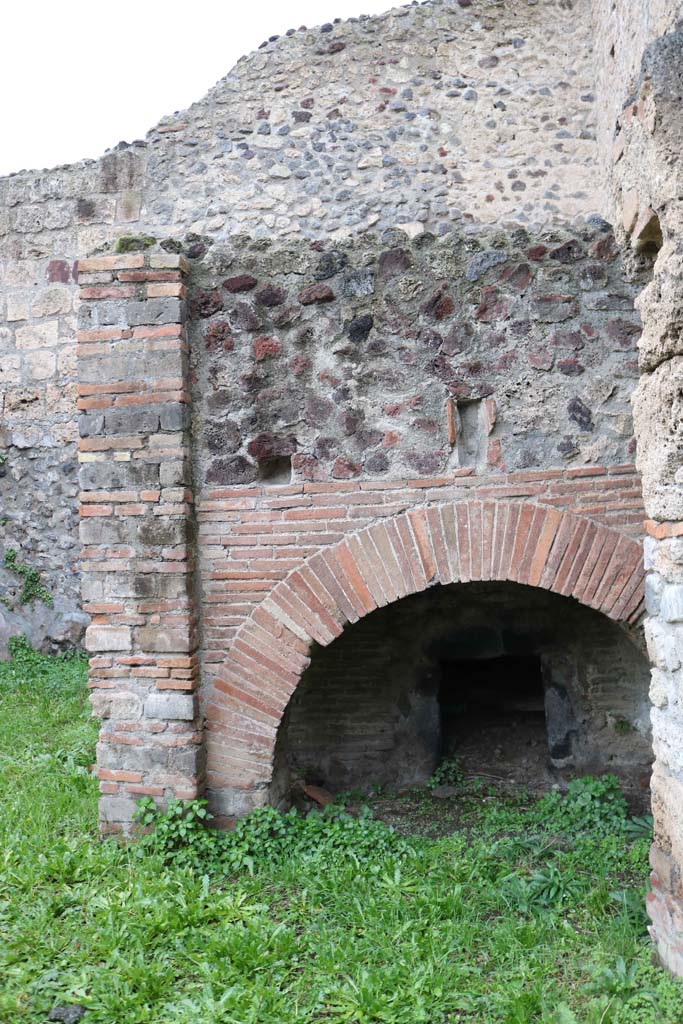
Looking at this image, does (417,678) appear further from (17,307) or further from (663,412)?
(17,307)

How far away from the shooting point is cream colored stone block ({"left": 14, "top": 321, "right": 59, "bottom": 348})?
870 centimetres

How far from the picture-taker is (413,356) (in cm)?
417

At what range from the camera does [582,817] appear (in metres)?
4.57

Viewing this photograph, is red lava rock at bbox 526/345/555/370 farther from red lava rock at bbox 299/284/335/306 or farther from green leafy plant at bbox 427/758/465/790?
green leafy plant at bbox 427/758/465/790

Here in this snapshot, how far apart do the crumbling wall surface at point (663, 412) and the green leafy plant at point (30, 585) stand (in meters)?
7.19

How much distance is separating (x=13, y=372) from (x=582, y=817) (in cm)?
721

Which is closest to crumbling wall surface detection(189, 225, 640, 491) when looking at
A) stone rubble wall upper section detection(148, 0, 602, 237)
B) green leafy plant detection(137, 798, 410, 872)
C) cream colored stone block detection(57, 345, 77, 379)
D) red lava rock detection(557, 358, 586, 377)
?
red lava rock detection(557, 358, 586, 377)

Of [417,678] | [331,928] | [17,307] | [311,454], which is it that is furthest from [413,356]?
[17,307]

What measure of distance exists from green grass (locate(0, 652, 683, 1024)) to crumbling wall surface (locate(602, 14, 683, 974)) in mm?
480

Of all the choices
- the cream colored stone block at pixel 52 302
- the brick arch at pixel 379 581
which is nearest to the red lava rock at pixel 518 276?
the brick arch at pixel 379 581

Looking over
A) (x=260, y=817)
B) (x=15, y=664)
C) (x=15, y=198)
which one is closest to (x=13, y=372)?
(x=15, y=198)

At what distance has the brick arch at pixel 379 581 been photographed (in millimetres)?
3936

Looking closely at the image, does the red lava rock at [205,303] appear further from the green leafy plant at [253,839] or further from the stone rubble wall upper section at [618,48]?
the green leafy plant at [253,839]

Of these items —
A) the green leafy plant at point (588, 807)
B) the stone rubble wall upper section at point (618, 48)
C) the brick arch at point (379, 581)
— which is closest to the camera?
the stone rubble wall upper section at point (618, 48)
